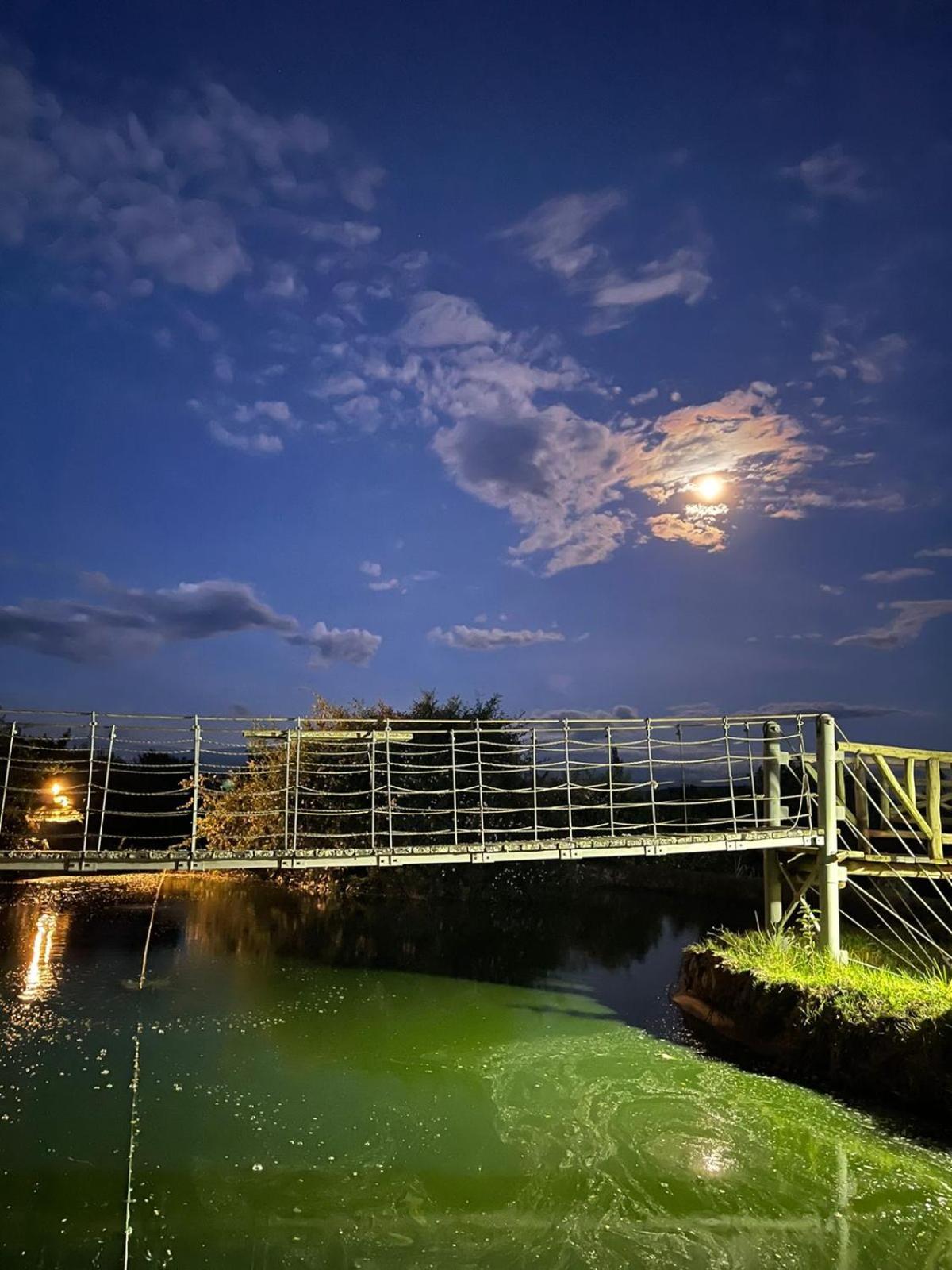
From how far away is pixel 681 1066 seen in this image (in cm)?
758

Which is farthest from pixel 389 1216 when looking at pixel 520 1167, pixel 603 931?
pixel 603 931

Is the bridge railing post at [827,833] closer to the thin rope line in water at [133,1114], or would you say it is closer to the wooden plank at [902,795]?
the wooden plank at [902,795]

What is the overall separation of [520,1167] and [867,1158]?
248 centimetres

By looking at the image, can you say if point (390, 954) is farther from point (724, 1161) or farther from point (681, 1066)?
point (724, 1161)

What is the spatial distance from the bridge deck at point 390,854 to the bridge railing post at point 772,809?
1.66ft

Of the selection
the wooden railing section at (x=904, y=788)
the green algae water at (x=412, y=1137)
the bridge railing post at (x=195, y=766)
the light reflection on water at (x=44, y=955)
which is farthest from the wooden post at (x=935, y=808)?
the light reflection on water at (x=44, y=955)

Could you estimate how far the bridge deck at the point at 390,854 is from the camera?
713cm

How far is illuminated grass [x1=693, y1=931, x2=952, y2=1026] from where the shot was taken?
677 centimetres

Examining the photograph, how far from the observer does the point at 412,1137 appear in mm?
6004

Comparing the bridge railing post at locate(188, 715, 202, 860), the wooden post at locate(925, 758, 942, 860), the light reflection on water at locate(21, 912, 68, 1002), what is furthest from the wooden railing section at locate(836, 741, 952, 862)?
the light reflection on water at locate(21, 912, 68, 1002)

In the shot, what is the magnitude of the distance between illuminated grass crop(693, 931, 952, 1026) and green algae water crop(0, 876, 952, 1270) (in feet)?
2.84

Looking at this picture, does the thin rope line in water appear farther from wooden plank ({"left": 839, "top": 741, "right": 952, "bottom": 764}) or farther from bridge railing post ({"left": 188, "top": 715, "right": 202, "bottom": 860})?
wooden plank ({"left": 839, "top": 741, "right": 952, "bottom": 764})

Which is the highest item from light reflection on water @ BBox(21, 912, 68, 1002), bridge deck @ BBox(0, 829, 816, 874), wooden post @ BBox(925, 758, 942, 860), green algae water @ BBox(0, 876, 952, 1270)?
wooden post @ BBox(925, 758, 942, 860)

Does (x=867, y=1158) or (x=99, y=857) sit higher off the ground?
(x=99, y=857)
